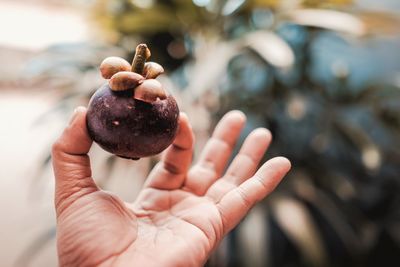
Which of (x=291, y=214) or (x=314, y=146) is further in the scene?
(x=314, y=146)

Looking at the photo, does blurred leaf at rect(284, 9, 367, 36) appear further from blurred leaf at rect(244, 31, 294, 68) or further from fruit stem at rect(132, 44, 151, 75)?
fruit stem at rect(132, 44, 151, 75)

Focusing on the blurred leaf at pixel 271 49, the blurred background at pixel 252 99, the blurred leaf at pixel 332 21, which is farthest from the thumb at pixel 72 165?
the blurred leaf at pixel 332 21

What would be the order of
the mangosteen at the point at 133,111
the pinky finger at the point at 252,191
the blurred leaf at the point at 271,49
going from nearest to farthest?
the mangosteen at the point at 133,111 < the pinky finger at the point at 252,191 < the blurred leaf at the point at 271,49

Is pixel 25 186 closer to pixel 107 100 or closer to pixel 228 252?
pixel 228 252

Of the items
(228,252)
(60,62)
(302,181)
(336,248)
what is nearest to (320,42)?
(302,181)

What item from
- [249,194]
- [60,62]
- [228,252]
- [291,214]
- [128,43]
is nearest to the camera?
[249,194]

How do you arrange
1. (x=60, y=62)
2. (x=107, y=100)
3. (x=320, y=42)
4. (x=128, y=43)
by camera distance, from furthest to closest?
(x=320, y=42) → (x=128, y=43) → (x=60, y=62) → (x=107, y=100)

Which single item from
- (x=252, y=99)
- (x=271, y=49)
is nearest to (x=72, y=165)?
(x=271, y=49)

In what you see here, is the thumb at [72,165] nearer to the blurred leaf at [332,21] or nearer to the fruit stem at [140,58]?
the fruit stem at [140,58]
